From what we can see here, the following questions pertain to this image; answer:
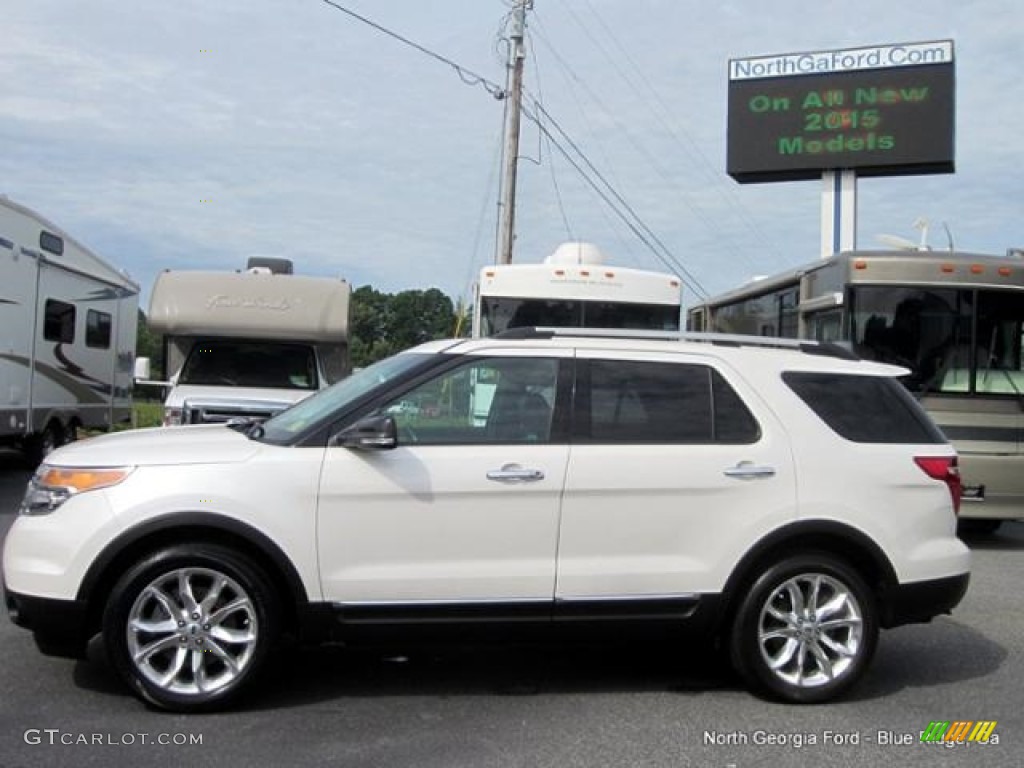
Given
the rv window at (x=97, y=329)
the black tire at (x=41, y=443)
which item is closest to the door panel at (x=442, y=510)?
the black tire at (x=41, y=443)

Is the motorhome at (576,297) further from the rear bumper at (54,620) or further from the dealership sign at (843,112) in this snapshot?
the dealership sign at (843,112)

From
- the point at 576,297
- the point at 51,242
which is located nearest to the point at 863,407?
the point at 576,297

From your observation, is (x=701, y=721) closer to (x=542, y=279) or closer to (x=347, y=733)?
(x=347, y=733)

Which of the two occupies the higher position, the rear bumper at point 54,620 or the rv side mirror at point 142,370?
the rv side mirror at point 142,370

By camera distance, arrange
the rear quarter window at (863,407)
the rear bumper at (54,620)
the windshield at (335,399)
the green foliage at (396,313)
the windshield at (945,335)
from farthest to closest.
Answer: the green foliage at (396,313), the windshield at (945,335), the rear quarter window at (863,407), the windshield at (335,399), the rear bumper at (54,620)

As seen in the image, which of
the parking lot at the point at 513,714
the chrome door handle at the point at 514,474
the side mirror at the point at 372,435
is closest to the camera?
the parking lot at the point at 513,714

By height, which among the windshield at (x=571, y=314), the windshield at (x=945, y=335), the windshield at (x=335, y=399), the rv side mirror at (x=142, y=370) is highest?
the windshield at (x=571, y=314)

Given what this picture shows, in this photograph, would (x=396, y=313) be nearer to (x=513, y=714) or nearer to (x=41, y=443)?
(x=41, y=443)

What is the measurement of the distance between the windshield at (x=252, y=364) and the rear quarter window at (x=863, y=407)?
26.0ft

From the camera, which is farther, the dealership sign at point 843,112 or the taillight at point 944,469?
the dealership sign at point 843,112

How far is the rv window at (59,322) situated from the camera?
44.2 ft

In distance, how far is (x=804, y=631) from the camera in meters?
5.18

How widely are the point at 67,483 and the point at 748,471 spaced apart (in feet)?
10.7

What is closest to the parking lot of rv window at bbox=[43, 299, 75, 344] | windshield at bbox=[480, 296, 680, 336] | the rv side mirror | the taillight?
the taillight
